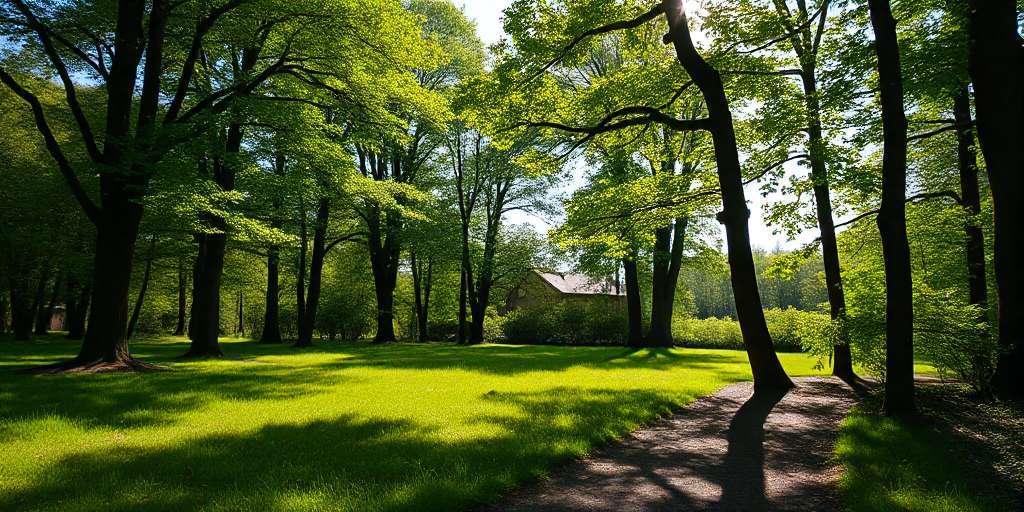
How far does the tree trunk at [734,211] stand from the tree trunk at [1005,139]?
3501 mm

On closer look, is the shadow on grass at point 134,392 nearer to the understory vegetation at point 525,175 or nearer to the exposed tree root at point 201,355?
the understory vegetation at point 525,175

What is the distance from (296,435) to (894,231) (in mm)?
9092

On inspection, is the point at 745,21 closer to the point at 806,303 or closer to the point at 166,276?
the point at 166,276

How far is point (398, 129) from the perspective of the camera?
52.7ft

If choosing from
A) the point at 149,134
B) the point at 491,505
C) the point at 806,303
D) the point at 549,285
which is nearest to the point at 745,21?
the point at 491,505

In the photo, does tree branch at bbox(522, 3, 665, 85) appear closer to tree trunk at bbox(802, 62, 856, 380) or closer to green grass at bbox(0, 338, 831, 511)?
tree trunk at bbox(802, 62, 856, 380)

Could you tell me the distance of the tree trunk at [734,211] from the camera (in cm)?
991

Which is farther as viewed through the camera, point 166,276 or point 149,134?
point 166,276

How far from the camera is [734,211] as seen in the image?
9984mm

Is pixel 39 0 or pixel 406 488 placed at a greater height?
pixel 39 0

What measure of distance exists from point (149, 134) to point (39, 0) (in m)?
4.46

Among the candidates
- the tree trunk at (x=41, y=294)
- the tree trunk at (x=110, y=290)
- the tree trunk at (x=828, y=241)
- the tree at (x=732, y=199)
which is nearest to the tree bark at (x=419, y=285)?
the tree trunk at (x=41, y=294)

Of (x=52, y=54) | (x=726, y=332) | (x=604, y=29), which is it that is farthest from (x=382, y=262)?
(x=604, y=29)

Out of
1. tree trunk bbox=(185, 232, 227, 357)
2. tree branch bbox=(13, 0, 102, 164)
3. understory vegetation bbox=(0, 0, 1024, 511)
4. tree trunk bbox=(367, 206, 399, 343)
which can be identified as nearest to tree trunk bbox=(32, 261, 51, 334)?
understory vegetation bbox=(0, 0, 1024, 511)
